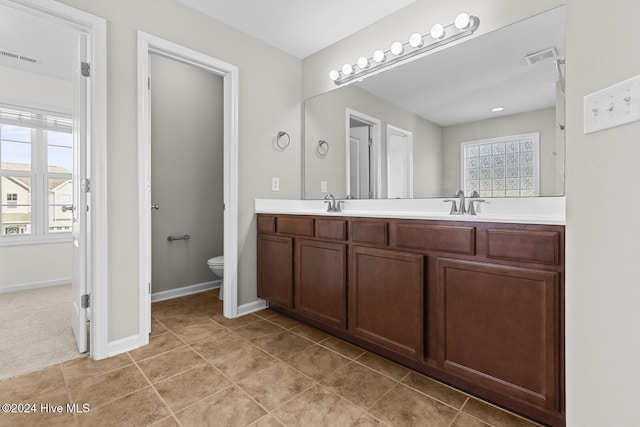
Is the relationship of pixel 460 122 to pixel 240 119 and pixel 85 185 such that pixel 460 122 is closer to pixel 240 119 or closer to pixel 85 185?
pixel 240 119

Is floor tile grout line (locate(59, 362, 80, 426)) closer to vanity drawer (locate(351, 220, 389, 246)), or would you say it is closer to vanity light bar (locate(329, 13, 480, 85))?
vanity drawer (locate(351, 220, 389, 246))

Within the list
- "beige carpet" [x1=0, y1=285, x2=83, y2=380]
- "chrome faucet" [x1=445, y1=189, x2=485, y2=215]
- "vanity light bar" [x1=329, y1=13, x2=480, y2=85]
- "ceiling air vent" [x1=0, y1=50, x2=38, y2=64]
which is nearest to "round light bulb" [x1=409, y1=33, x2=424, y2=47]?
"vanity light bar" [x1=329, y1=13, x2=480, y2=85]

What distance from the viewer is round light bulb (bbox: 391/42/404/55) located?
2.13 m

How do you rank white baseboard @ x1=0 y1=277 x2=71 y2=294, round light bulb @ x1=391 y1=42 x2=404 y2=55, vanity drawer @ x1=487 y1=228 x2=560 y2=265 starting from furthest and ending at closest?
white baseboard @ x1=0 y1=277 x2=71 y2=294
round light bulb @ x1=391 y1=42 x2=404 y2=55
vanity drawer @ x1=487 y1=228 x2=560 y2=265

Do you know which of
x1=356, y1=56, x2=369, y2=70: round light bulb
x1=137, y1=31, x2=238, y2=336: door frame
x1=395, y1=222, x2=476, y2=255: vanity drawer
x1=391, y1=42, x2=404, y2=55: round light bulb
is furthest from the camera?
x1=356, y1=56, x2=369, y2=70: round light bulb

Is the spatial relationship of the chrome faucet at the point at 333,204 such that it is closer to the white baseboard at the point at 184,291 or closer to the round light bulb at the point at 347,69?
the round light bulb at the point at 347,69

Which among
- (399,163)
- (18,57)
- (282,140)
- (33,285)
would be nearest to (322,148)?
(282,140)

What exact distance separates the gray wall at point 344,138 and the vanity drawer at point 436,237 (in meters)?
0.54

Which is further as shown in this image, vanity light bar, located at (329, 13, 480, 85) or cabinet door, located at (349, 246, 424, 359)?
vanity light bar, located at (329, 13, 480, 85)

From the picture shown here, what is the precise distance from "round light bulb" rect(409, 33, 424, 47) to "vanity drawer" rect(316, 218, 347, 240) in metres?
1.26

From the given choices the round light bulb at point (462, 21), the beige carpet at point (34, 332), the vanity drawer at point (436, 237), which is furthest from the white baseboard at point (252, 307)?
the round light bulb at point (462, 21)

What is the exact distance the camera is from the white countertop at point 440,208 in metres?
1.37

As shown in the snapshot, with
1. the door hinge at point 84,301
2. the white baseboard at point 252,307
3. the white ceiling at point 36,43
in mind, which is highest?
the white ceiling at point 36,43

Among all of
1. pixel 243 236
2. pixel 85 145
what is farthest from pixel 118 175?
pixel 243 236
